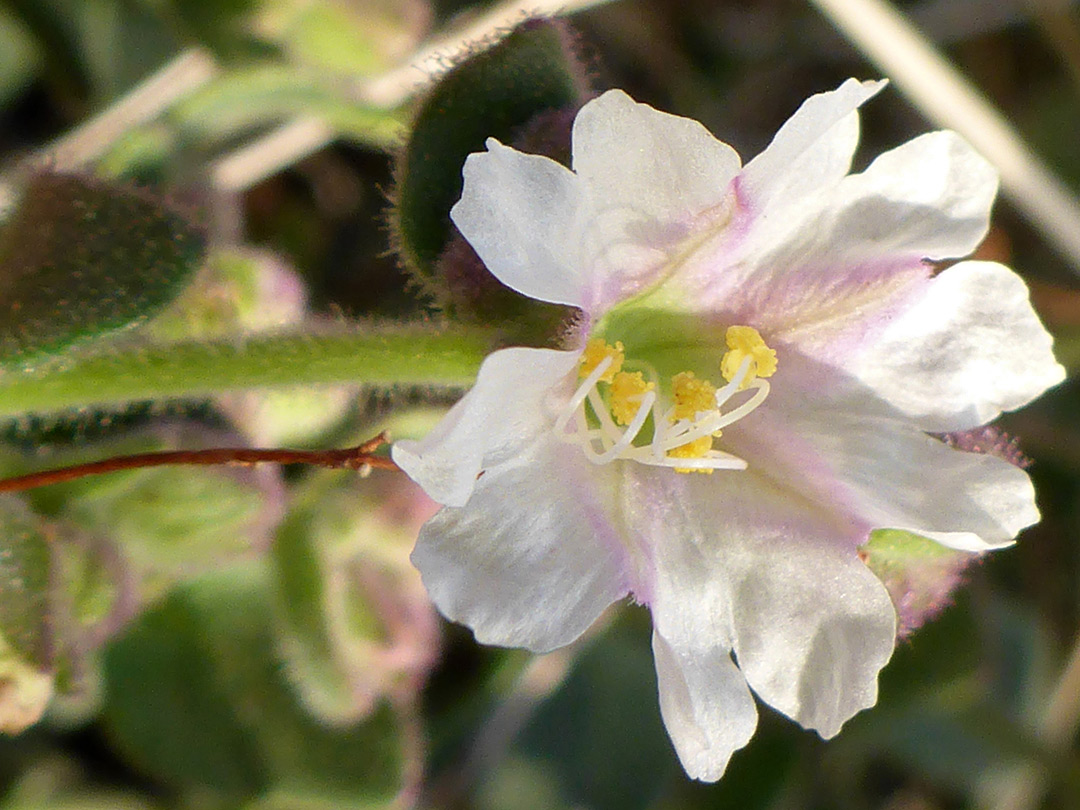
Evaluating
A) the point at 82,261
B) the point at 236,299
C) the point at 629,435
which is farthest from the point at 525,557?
the point at 236,299

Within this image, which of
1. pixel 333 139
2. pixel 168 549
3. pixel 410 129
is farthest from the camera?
pixel 333 139

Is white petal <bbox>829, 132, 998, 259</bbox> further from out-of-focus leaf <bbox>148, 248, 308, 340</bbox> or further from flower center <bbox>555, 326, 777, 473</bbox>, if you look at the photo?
out-of-focus leaf <bbox>148, 248, 308, 340</bbox>

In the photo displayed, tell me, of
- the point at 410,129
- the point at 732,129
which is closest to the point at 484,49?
the point at 410,129

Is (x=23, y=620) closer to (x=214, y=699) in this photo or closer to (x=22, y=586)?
(x=22, y=586)

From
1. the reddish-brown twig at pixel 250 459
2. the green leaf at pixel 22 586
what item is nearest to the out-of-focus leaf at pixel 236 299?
the green leaf at pixel 22 586

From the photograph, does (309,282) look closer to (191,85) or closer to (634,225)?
(191,85)

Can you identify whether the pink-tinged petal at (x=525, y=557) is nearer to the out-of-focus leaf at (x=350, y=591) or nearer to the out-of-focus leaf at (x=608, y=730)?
the out-of-focus leaf at (x=350, y=591)

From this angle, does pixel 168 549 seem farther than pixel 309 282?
No

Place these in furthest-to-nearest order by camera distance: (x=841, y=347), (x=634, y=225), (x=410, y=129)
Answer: (x=410, y=129) → (x=841, y=347) → (x=634, y=225)
